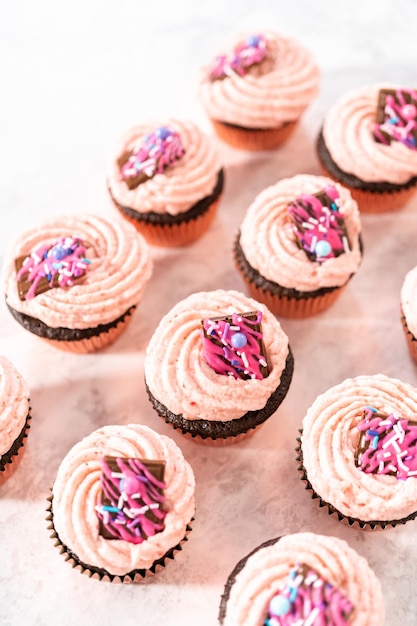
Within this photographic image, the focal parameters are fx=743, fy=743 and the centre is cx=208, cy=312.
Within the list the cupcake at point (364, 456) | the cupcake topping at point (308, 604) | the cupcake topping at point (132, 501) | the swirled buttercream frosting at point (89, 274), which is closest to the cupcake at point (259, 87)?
the swirled buttercream frosting at point (89, 274)

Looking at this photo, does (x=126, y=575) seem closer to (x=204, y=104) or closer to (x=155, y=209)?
(x=155, y=209)

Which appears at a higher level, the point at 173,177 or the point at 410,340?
the point at 173,177

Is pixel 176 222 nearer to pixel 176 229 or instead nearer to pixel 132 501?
pixel 176 229

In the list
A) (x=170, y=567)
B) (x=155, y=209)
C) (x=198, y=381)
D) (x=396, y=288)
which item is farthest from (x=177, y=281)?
(x=170, y=567)

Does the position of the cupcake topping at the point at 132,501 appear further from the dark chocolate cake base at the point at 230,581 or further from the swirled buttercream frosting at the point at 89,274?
the swirled buttercream frosting at the point at 89,274

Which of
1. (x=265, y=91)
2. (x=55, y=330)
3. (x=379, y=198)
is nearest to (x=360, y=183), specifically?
(x=379, y=198)
